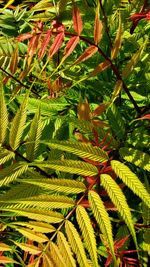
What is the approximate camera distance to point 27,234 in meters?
0.97

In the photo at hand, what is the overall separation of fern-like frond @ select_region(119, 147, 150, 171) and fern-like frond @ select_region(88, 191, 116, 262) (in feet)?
0.47

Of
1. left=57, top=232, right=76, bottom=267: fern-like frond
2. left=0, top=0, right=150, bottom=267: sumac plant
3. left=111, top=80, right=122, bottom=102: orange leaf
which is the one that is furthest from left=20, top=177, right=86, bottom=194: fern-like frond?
left=111, top=80, right=122, bottom=102: orange leaf

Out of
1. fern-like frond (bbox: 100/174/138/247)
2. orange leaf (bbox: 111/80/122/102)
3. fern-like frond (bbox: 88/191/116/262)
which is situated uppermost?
orange leaf (bbox: 111/80/122/102)

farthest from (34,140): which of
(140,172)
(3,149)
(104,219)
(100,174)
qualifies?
(140,172)

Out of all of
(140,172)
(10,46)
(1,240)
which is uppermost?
(10,46)

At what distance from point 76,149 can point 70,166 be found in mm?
40

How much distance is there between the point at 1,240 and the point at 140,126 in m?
0.54

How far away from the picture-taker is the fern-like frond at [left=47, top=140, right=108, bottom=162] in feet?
2.97

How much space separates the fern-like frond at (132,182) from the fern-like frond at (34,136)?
207mm

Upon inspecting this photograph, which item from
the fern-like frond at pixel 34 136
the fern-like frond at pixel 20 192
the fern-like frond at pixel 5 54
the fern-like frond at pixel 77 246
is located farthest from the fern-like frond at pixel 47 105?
the fern-like frond at pixel 77 246

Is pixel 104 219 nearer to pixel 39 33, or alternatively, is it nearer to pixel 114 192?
pixel 114 192

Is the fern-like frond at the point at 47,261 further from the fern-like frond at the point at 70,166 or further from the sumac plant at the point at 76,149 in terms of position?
the fern-like frond at the point at 70,166

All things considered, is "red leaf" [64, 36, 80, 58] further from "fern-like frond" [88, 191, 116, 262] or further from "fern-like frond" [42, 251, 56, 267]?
"fern-like frond" [42, 251, 56, 267]

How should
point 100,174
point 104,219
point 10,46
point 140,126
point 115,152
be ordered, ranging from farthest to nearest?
point 10,46
point 140,126
point 115,152
point 100,174
point 104,219
